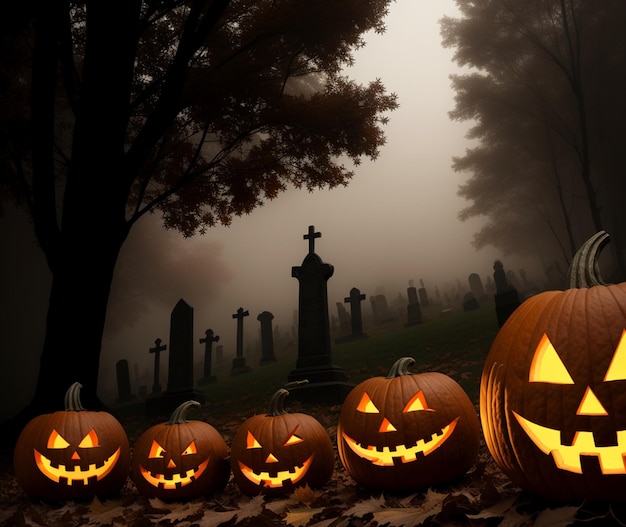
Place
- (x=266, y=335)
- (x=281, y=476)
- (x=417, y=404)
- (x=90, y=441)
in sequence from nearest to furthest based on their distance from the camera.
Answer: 1. (x=417, y=404)
2. (x=281, y=476)
3. (x=90, y=441)
4. (x=266, y=335)

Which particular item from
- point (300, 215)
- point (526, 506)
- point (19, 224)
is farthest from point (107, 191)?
point (19, 224)

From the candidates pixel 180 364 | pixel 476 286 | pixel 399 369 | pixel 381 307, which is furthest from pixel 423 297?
pixel 399 369

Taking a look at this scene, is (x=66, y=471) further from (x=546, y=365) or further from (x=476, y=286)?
(x=476, y=286)

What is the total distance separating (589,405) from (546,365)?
0.21 m

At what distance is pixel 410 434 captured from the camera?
2.79 metres

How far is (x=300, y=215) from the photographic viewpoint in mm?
16094

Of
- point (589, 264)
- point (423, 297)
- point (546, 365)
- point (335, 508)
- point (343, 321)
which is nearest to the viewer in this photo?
point (546, 365)

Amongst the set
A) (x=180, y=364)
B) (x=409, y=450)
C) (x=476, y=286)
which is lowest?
(x=180, y=364)

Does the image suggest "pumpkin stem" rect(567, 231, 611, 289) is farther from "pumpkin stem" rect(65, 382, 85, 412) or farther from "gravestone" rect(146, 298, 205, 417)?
"gravestone" rect(146, 298, 205, 417)

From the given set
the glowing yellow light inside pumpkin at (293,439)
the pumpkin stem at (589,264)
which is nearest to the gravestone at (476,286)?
the glowing yellow light inside pumpkin at (293,439)

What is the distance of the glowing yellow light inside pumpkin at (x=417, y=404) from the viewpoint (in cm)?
288

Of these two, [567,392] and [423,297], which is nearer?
[567,392]

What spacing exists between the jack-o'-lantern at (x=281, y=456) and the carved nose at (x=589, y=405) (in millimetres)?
2004

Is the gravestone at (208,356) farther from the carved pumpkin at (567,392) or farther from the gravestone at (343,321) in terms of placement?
the carved pumpkin at (567,392)
